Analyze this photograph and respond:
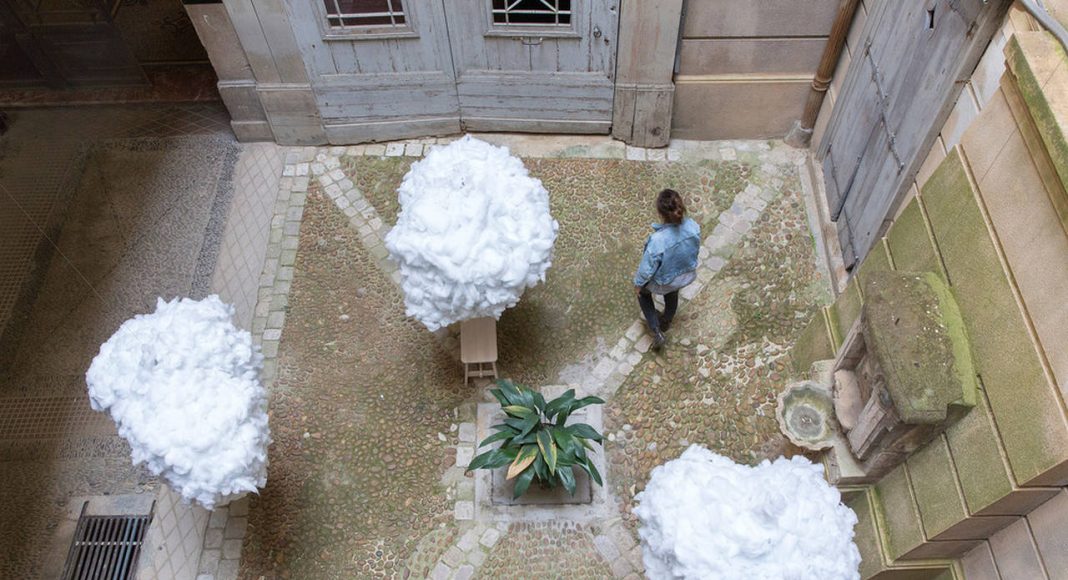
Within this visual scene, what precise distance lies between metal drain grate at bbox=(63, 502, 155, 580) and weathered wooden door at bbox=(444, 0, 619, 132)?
4140 millimetres

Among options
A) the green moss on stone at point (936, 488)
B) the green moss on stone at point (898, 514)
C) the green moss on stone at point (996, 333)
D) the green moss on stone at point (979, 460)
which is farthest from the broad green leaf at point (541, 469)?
the green moss on stone at point (996, 333)

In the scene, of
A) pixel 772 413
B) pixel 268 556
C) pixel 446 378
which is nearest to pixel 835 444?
pixel 772 413

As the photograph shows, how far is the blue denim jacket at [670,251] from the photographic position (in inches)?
169

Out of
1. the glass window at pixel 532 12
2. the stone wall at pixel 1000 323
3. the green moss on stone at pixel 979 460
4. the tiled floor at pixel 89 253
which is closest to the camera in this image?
the stone wall at pixel 1000 323

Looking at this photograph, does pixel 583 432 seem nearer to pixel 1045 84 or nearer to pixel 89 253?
pixel 1045 84

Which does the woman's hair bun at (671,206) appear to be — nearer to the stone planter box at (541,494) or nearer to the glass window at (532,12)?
the stone planter box at (541,494)

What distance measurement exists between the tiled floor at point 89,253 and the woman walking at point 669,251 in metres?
3.14

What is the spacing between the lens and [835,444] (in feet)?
13.6

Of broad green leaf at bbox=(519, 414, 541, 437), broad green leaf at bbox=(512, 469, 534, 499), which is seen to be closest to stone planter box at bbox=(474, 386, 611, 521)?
broad green leaf at bbox=(512, 469, 534, 499)

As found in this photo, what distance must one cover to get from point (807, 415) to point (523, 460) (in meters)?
1.80

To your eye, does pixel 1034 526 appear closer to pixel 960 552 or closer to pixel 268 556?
pixel 960 552

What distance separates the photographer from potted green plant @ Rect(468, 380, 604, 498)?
4188mm

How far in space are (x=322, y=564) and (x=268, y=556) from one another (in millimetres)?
367

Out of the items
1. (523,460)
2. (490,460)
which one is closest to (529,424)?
(523,460)
